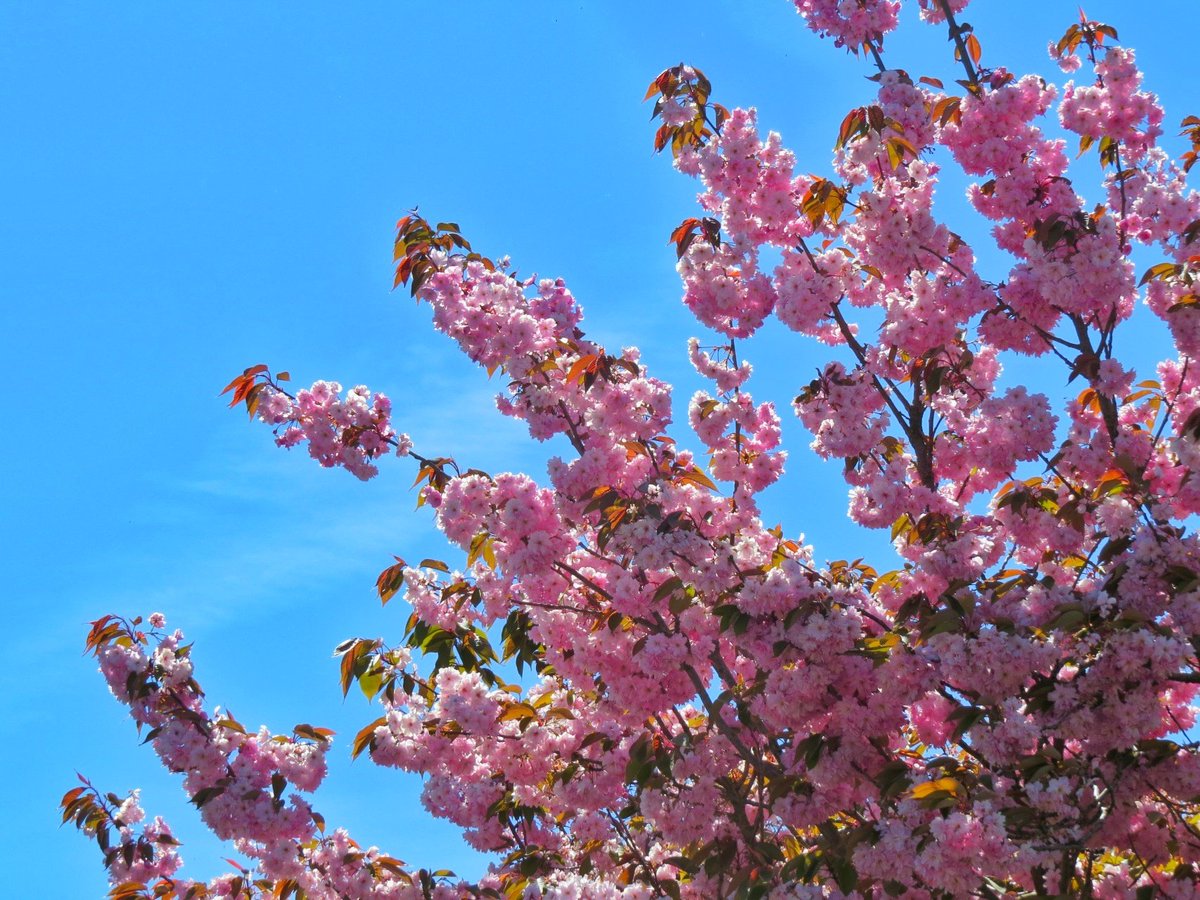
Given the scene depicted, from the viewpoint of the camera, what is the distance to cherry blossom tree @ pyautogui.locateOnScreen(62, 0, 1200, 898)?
14.1 ft

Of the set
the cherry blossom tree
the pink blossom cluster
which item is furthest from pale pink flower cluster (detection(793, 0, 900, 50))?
the pink blossom cluster

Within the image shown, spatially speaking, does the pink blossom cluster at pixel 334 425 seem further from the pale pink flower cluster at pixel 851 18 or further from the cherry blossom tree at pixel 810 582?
the pale pink flower cluster at pixel 851 18

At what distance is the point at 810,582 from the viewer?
187 inches

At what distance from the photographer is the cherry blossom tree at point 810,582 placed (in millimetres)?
4309

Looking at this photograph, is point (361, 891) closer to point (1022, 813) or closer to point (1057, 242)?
point (1022, 813)

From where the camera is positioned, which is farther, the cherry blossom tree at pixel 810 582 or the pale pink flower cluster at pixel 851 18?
the pale pink flower cluster at pixel 851 18

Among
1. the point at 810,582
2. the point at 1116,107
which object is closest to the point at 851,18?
the point at 1116,107

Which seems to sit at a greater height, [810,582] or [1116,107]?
[1116,107]

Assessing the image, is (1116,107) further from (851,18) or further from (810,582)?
(810,582)

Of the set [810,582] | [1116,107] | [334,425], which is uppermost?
[334,425]

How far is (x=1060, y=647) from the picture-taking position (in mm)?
4309

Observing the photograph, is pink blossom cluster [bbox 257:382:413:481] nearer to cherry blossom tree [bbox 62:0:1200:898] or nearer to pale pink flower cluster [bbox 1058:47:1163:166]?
cherry blossom tree [bbox 62:0:1200:898]

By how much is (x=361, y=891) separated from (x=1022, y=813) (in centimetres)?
385

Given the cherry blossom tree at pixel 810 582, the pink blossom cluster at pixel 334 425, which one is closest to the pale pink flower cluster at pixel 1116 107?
the cherry blossom tree at pixel 810 582
